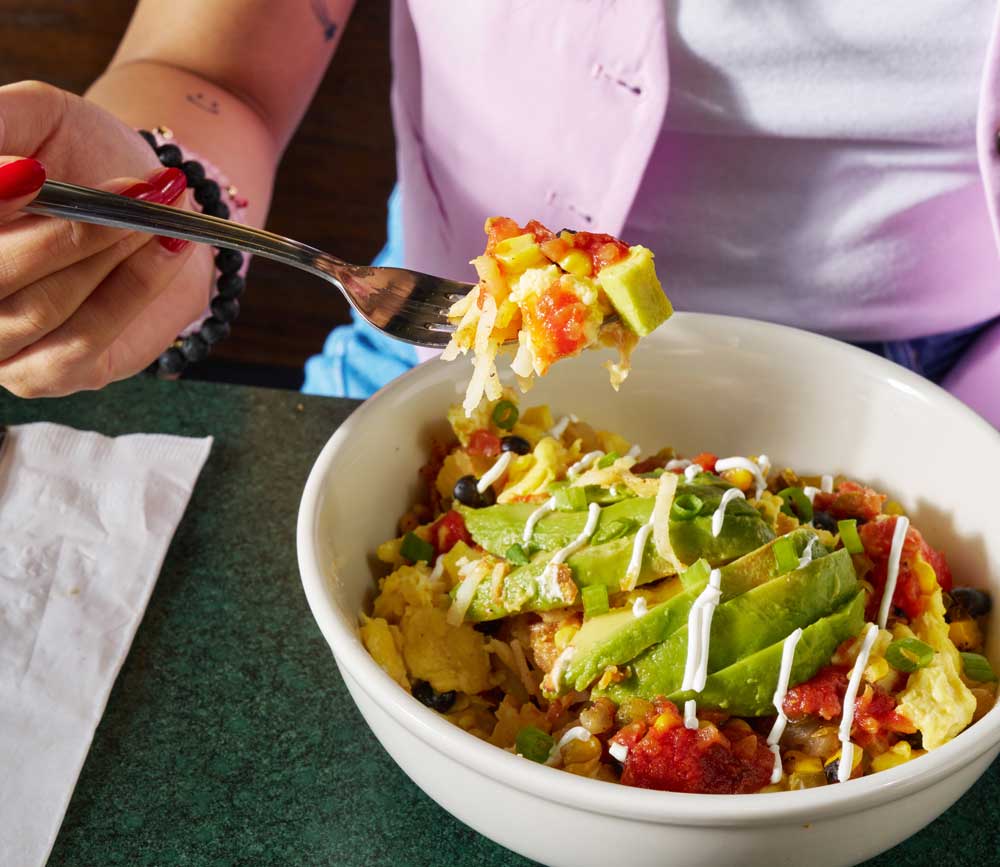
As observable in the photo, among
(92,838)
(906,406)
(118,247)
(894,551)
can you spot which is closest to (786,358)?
(906,406)

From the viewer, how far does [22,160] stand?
3.41 ft

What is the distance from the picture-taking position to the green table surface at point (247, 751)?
109 cm

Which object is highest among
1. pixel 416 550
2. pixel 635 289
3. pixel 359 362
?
pixel 635 289

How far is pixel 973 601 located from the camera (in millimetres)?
1242

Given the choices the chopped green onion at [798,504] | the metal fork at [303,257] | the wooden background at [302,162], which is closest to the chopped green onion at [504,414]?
the metal fork at [303,257]

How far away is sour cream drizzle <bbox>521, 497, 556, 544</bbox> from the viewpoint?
1209mm

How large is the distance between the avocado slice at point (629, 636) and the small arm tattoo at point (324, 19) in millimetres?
1283

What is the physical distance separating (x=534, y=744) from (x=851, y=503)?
0.53 metres

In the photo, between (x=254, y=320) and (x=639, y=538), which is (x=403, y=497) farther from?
(x=254, y=320)

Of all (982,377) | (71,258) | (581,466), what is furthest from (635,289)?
(982,377)

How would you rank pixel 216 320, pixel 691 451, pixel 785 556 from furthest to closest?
pixel 216 320
pixel 691 451
pixel 785 556

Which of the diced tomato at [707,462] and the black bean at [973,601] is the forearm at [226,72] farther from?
the black bean at [973,601]

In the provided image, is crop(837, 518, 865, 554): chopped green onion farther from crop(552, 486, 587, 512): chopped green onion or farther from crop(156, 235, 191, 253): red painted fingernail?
crop(156, 235, 191, 253): red painted fingernail

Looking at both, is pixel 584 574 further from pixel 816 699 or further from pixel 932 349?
pixel 932 349
